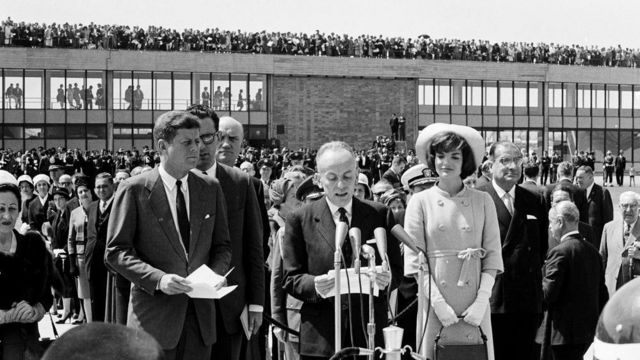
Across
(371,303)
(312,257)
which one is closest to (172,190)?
(312,257)

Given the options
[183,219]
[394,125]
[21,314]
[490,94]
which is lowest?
[21,314]

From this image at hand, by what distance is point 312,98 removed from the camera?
5669cm

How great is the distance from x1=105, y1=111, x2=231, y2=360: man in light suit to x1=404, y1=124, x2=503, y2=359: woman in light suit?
122 centimetres

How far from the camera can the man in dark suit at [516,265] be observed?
279 inches

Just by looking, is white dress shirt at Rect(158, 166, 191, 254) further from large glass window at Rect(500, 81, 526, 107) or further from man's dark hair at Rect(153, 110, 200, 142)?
large glass window at Rect(500, 81, 526, 107)

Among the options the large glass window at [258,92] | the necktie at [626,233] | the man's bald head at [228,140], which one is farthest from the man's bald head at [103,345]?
the large glass window at [258,92]

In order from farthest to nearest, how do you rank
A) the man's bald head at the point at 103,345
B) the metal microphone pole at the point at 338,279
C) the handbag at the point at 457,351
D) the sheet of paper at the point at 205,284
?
the handbag at the point at 457,351 → the sheet of paper at the point at 205,284 → the metal microphone pole at the point at 338,279 → the man's bald head at the point at 103,345

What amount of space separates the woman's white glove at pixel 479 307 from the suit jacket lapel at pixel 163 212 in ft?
5.44

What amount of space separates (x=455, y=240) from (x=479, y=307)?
0.42 m

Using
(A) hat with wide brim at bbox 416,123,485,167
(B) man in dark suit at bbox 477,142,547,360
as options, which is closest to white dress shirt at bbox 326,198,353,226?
(A) hat with wide brim at bbox 416,123,485,167

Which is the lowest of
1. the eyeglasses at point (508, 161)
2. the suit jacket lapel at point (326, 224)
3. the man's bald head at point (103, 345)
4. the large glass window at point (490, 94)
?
the man's bald head at point (103, 345)

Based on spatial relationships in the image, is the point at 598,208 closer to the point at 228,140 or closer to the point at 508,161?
the point at 508,161

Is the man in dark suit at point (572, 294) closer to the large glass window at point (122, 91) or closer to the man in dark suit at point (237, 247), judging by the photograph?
the man in dark suit at point (237, 247)

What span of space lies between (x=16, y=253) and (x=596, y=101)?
62.6 m
